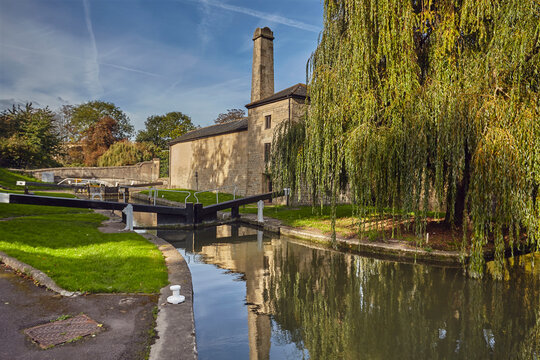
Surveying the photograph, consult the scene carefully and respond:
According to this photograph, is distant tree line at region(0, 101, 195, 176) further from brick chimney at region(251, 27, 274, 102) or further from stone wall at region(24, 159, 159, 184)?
brick chimney at region(251, 27, 274, 102)

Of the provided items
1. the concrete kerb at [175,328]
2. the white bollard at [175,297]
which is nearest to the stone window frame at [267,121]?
the concrete kerb at [175,328]

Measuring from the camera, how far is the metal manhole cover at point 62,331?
335 cm

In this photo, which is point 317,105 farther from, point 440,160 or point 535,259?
point 535,259

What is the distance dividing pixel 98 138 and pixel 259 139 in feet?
110

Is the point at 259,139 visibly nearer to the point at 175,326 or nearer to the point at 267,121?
the point at 267,121

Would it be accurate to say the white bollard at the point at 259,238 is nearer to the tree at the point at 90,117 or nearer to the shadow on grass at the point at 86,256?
the shadow on grass at the point at 86,256

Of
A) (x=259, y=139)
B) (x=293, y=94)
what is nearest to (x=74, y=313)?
(x=293, y=94)

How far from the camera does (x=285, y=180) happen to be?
12.4 m

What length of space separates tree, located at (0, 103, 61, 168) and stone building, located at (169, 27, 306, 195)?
16.2 metres

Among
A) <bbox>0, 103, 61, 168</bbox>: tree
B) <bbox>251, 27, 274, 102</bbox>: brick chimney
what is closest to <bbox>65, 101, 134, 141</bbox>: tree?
<bbox>0, 103, 61, 168</bbox>: tree

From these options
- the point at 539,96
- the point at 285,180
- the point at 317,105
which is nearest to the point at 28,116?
the point at 285,180

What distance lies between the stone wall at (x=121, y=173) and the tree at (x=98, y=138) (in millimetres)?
8464

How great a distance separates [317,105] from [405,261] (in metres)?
4.47

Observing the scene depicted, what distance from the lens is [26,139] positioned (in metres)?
32.7
